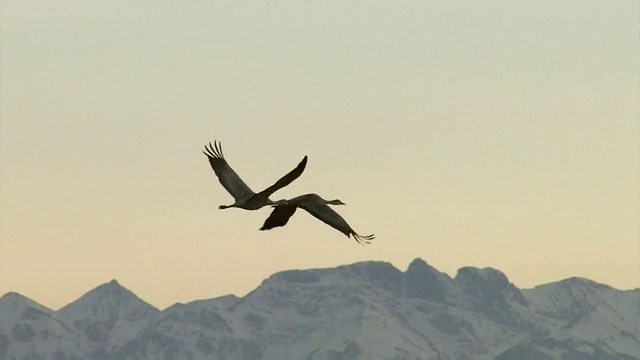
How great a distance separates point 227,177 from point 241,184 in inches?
39.5

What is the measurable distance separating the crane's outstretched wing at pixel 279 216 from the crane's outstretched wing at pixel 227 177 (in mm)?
805

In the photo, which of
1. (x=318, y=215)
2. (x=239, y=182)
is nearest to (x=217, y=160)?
(x=239, y=182)

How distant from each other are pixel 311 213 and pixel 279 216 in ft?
4.76

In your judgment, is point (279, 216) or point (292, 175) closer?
point (292, 175)

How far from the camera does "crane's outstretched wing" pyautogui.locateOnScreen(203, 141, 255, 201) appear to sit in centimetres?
4216

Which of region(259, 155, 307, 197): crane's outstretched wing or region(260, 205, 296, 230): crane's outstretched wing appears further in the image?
region(260, 205, 296, 230): crane's outstretched wing

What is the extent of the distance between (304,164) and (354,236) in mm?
3251

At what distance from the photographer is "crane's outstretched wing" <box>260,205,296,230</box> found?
41500mm

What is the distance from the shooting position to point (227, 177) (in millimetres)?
43844

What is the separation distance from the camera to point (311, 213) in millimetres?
40656

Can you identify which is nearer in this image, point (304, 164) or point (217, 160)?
point (304, 164)

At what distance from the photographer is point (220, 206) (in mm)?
41031

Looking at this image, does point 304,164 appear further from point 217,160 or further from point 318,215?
point 217,160

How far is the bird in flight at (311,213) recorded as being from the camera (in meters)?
40.7
